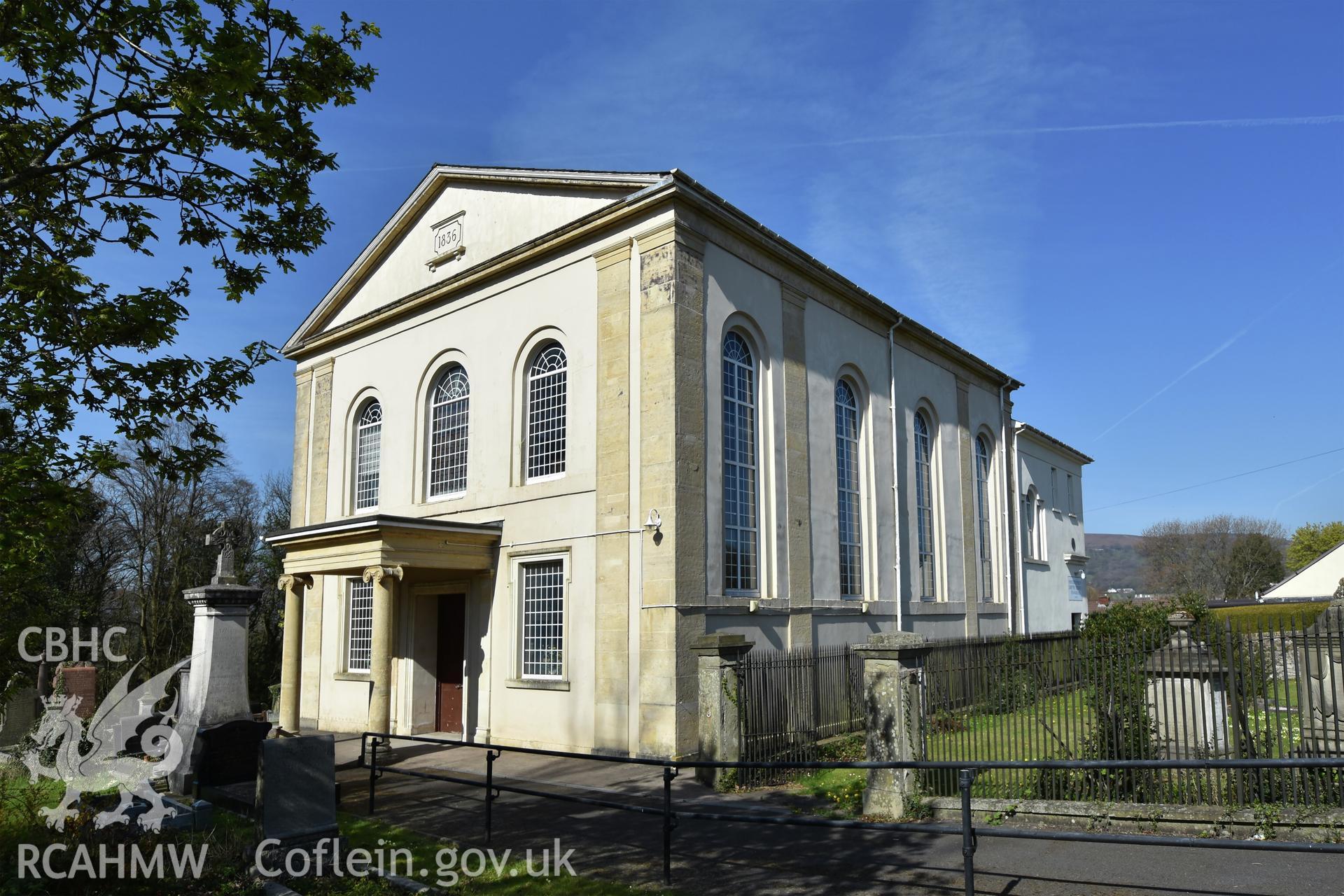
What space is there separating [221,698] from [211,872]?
5110 mm

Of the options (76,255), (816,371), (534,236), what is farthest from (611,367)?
(76,255)

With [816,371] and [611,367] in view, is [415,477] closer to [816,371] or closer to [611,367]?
[611,367]

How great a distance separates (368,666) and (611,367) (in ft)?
29.6

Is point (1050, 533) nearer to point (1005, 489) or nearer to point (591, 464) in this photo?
point (1005, 489)

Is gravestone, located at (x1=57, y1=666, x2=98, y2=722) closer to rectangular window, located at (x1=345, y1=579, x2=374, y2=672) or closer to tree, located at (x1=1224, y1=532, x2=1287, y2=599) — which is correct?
rectangular window, located at (x1=345, y1=579, x2=374, y2=672)

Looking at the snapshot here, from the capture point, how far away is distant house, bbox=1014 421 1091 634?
30406 mm

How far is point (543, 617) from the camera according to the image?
53.6 feet

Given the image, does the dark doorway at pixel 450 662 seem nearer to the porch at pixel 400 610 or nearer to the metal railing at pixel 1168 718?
the porch at pixel 400 610

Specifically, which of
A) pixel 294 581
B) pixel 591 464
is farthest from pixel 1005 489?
pixel 294 581

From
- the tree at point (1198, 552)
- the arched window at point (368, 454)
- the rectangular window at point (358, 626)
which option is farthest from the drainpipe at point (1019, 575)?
the tree at point (1198, 552)

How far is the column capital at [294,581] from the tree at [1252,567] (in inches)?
3097

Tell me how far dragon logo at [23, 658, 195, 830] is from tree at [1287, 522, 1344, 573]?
269 feet

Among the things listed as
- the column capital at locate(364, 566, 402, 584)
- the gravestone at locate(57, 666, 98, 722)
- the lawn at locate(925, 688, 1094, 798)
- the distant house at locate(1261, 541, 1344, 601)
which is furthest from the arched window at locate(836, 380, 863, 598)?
the distant house at locate(1261, 541, 1344, 601)

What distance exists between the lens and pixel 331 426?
21.9 m
